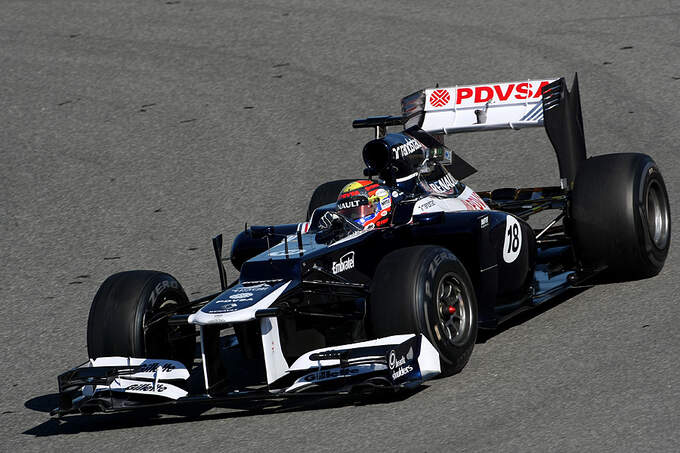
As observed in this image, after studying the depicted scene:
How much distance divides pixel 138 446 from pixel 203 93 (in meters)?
9.16

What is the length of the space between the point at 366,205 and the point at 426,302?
4.38ft

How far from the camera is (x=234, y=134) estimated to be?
1481 centimetres

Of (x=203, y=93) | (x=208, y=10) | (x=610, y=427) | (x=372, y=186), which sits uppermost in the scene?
(x=208, y=10)

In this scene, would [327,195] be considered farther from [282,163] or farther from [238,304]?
[282,163]

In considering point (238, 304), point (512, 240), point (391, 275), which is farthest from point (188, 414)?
point (512, 240)

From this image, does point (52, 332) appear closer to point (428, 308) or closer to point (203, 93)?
point (428, 308)

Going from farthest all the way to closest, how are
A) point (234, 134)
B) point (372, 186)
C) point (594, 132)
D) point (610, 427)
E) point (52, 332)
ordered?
point (234, 134), point (594, 132), point (52, 332), point (372, 186), point (610, 427)

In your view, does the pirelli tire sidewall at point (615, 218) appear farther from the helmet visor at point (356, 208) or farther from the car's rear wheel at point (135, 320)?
the car's rear wheel at point (135, 320)

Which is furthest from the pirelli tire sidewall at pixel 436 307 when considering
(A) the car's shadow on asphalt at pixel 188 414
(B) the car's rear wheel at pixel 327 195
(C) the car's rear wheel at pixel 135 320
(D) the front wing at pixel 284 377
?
(B) the car's rear wheel at pixel 327 195

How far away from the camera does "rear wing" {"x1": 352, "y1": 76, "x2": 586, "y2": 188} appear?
32.8 feet

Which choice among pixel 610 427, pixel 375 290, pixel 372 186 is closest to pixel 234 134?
pixel 372 186

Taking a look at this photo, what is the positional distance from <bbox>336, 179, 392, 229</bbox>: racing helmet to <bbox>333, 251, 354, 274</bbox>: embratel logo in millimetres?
345

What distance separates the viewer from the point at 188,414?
7785mm

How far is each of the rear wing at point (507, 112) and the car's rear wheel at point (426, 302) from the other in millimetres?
2491
